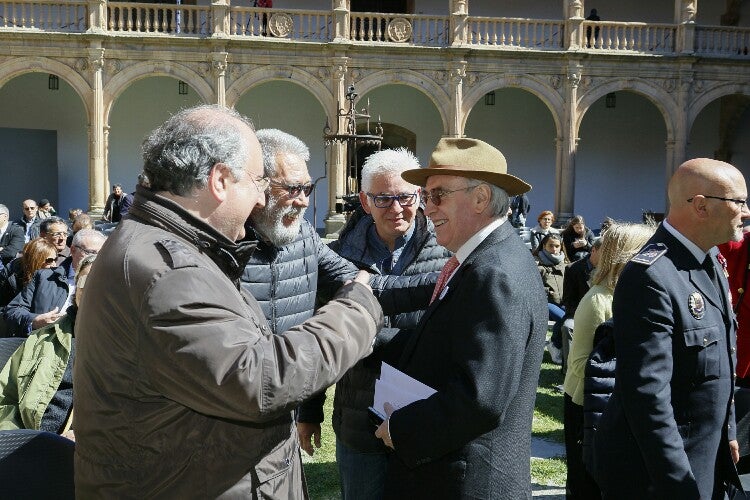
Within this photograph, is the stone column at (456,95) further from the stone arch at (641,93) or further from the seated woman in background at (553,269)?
the seated woman in background at (553,269)

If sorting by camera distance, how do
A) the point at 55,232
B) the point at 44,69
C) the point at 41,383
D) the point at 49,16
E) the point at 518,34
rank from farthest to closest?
the point at 518,34
the point at 49,16
the point at 44,69
the point at 55,232
the point at 41,383

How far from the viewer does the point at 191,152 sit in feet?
5.73

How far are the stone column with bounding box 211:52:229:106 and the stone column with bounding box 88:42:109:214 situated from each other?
2710 mm

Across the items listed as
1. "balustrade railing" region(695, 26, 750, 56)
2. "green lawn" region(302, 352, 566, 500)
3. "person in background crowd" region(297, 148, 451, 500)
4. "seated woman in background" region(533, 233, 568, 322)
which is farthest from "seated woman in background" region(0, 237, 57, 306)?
"balustrade railing" region(695, 26, 750, 56)

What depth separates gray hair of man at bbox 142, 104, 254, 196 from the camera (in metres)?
1.75

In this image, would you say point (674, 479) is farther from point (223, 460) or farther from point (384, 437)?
point (223, 460)

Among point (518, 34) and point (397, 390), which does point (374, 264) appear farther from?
point (518, 34)

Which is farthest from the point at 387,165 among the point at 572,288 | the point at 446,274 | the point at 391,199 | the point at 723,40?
the point at 723,40

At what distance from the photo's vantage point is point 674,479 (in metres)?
2.46

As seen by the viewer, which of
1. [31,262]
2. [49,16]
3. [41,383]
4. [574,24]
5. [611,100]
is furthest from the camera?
[611,100]

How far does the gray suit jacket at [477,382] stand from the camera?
2135mm

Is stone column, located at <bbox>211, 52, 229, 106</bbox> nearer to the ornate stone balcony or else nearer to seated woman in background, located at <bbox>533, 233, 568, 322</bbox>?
the ornate stone balcony

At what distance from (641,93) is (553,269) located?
1318cm

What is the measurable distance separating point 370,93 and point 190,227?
2075 cm
